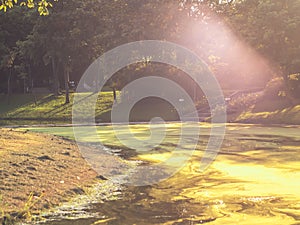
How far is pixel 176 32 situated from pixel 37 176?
36864 millimetres

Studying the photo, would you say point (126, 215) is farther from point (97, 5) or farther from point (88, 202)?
point (97, 5)

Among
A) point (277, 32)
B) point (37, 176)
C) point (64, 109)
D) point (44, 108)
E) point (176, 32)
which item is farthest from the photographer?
point (44, 108)

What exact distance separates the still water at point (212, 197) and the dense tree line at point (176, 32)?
77.6ft

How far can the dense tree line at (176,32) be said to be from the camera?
1702 inches

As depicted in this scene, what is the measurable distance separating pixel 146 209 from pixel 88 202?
150 cm

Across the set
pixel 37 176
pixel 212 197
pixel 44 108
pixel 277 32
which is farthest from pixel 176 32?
pixel 212 197

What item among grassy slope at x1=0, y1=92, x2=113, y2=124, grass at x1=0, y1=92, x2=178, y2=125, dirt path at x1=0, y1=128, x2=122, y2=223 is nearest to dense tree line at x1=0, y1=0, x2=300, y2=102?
grassy slope at x1=0, y1=92, x2=113, y2=124

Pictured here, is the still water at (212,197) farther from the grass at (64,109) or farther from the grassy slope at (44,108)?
the grassy slope at (44,108)

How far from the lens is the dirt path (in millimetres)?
11250

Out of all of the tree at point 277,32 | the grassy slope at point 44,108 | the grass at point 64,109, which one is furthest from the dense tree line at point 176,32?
the grass at point 64,109

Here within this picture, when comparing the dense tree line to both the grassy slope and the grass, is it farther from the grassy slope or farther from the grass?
the grass

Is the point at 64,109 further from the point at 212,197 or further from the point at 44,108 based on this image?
the point at 212,197

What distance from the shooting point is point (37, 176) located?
13.7 meters

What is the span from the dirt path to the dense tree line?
1071 inches
